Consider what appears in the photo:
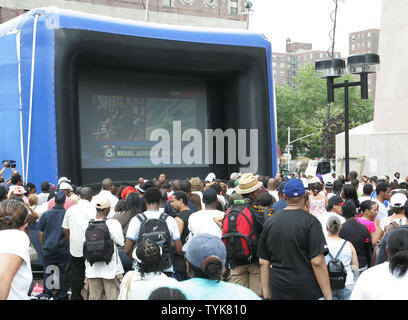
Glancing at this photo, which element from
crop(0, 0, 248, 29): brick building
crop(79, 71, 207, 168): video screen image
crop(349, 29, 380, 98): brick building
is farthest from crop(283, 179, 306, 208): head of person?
crop(349, 29, 380, 98): brick building

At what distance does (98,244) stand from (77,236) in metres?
1.09

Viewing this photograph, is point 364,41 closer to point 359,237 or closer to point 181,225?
point 181,225

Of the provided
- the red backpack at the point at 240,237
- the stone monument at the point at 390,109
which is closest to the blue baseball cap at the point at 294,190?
the red backpack at the point at 240,237

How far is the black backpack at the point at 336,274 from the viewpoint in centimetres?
490

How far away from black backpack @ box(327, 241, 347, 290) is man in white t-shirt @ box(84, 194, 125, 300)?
2.17 meters

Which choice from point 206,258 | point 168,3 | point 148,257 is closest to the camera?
point 206,258

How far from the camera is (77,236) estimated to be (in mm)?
6715

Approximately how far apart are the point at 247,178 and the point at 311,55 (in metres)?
162

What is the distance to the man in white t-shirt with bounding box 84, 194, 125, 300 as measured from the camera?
5879 millimetres

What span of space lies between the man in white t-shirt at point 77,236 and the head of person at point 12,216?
2879 mm

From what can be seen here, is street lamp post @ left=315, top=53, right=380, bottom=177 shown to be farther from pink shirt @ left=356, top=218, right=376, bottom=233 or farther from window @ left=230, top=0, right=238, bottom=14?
window @ left=230, top=0, right=238, bottom=14

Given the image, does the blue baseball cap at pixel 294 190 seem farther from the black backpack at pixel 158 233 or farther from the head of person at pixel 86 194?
the head of person at pixel 86 194

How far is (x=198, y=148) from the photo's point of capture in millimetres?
18406

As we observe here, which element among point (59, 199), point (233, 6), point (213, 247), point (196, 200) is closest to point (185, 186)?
point (196, 200)
